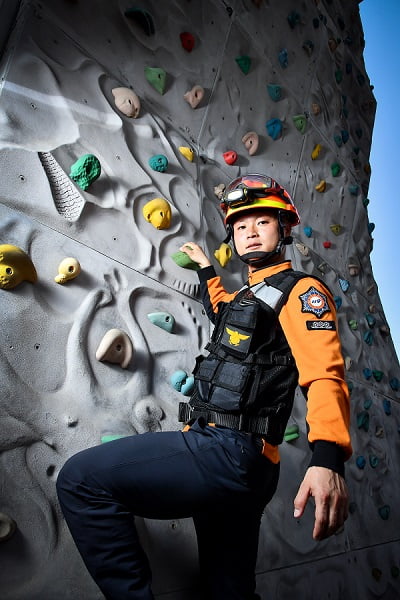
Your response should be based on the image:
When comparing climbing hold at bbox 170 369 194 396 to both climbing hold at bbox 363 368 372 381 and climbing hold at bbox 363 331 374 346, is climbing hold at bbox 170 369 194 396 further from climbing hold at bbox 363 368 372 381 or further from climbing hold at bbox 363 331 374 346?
climbing hold at bbox 363 331 374 346

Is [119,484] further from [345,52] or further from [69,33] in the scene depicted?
[345,52]

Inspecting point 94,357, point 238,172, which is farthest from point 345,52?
point 94,357

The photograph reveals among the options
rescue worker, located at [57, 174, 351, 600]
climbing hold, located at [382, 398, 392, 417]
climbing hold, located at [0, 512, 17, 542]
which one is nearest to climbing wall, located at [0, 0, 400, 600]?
climbing hold, located at [0, 512, 17, 542]

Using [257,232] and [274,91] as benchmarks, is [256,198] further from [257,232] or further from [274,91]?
[274,91]

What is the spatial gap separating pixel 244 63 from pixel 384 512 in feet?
9.24

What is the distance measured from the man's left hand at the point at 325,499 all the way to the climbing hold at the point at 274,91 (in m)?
2.43

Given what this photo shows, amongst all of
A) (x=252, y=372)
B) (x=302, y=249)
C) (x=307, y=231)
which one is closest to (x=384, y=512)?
(x=302, y=249)

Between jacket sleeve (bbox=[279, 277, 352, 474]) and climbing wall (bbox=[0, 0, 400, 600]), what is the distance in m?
0.57

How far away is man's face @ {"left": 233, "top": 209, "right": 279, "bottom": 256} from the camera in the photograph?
130 centimetres

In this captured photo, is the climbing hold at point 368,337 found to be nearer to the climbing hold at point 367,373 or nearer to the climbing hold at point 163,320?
the climbing hold at point 367,373

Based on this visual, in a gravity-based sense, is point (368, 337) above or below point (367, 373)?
above

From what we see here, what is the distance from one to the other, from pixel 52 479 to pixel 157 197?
1.07 metres

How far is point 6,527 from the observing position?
3.14 feet

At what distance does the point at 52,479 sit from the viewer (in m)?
1.10
